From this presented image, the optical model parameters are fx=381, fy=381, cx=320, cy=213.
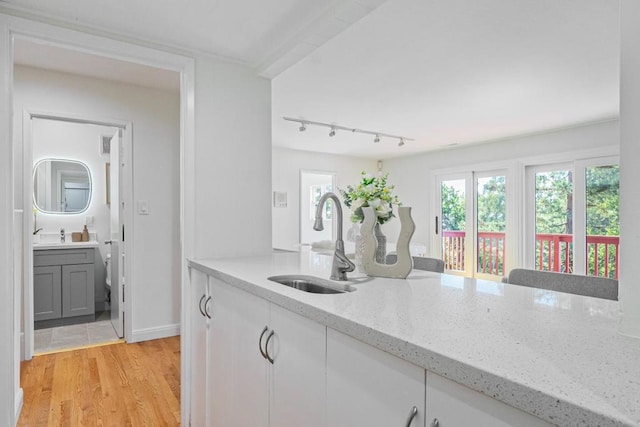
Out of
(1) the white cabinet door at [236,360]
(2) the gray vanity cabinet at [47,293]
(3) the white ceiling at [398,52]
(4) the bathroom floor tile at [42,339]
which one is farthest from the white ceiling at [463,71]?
(4) the bathroom floor tile at [42,339]

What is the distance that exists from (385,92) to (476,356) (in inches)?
129

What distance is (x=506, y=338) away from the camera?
0.75m

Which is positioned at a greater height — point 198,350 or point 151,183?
point 151,183

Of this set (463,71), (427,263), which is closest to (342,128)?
(463,71)

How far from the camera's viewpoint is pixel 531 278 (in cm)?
192

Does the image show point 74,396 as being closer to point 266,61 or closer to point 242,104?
point 242,104

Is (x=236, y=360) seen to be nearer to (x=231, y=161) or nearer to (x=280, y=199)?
(x=231, y=161)

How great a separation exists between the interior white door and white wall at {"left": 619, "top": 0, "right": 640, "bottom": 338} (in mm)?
3604

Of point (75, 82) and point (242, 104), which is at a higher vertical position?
point (75, 82)

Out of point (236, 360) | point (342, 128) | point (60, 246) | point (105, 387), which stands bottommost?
point (105, 387)

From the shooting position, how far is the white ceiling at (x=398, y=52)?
1851mm

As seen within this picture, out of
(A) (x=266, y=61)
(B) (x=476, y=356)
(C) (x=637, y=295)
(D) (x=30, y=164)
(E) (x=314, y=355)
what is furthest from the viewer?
(D) (x=30, y=164)

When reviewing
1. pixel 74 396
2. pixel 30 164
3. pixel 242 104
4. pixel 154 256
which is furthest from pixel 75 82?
pixel 74 396

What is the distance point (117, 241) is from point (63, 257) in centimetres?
85
